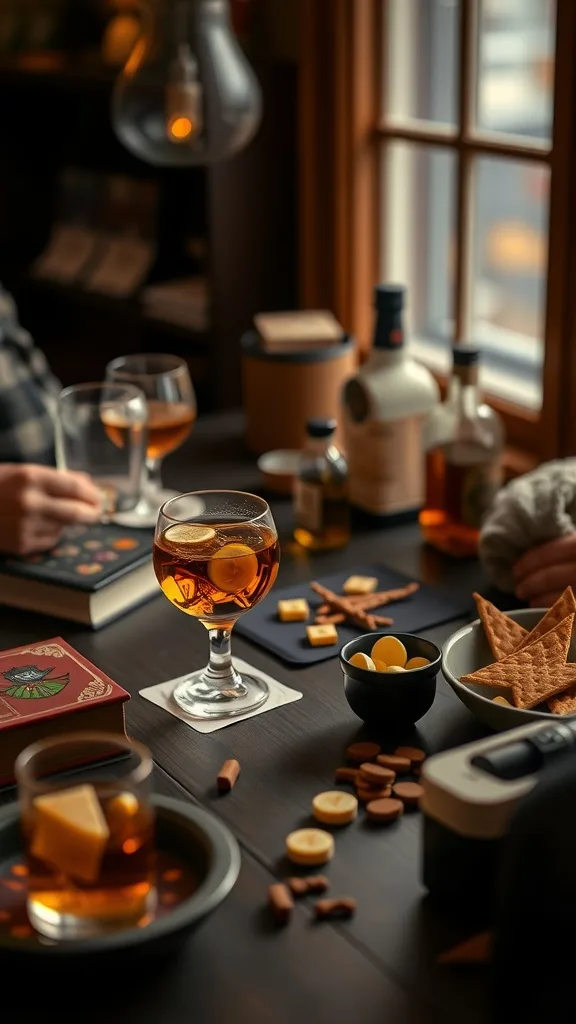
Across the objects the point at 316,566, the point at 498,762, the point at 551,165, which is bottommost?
the point at 316,566

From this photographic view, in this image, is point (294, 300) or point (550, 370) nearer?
point (550, 370)

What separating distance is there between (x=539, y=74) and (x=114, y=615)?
4.27m

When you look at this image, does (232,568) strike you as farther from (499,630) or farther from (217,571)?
(499,630)

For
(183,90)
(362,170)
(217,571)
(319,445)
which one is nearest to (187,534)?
(217,571)

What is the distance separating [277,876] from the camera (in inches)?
36.1

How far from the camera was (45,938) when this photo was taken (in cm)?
80

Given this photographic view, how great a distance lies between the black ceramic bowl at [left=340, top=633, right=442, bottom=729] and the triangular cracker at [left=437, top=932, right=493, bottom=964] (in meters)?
0.28

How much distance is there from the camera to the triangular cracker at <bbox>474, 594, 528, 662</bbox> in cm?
115

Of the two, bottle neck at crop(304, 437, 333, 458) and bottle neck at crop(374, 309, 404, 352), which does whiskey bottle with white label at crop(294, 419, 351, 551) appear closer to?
bottle neck at crop(304, 437, 333, 458)

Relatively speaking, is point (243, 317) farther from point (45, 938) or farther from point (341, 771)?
point (45, 938)

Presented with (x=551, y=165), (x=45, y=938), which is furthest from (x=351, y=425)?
(x=45, y=938)

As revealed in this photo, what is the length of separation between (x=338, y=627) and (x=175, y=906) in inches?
20.9

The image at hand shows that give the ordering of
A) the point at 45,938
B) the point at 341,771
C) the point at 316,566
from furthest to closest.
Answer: the point at 316,566 < the point at 341,771 < the point at 45,938

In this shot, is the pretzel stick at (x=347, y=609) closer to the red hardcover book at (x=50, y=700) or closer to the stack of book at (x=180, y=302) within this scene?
the red hardcover book at (x=50, y=700)
